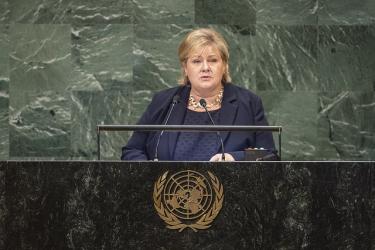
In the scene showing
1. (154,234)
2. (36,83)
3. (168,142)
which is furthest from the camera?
(36,83)

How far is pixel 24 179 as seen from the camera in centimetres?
341

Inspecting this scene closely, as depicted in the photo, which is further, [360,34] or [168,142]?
[360,34]

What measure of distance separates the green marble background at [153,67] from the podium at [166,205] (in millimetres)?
3055

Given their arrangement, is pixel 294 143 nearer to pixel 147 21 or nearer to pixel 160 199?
pixel 147 21

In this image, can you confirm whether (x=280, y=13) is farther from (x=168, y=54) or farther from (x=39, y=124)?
(x=39, y=124)

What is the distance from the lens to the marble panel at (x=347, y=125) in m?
6.49

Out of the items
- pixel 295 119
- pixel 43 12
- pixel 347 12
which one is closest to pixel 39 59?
pixel 43 12

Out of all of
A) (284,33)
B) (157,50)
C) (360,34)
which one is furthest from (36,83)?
(360,34)

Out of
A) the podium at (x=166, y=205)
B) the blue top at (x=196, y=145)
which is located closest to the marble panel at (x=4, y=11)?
the blue top at (x=196, y=145)

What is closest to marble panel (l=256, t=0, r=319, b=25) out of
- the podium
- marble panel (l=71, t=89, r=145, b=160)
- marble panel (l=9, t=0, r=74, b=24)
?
marble panel (l=71, t=89, r=145, b=160)

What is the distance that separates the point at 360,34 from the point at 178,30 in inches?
57.1

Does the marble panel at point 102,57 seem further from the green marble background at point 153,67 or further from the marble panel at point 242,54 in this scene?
the marble panel at point 242,54

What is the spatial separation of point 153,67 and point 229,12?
0.74m

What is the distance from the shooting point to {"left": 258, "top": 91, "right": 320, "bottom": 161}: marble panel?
6.48 m
